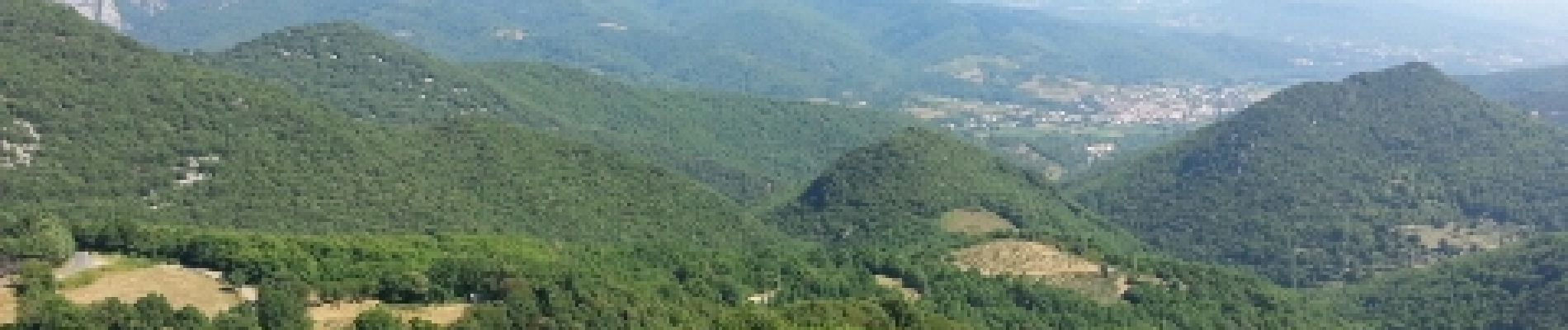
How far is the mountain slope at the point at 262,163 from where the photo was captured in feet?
330

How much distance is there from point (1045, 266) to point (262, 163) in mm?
81079

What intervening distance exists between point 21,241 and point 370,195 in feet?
205

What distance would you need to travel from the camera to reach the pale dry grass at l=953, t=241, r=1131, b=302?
11775cm

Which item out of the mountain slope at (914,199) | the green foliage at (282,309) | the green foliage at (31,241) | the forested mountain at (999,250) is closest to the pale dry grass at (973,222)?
the forested mountain at (999,250)

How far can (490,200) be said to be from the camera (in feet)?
414

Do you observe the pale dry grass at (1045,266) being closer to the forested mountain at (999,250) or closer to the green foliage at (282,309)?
the forested mountain at (999,250)

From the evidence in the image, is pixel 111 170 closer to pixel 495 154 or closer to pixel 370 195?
pixel 370 195

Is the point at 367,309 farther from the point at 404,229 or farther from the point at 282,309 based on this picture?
the point at 404,229

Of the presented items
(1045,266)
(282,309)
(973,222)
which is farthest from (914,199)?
(282,309)

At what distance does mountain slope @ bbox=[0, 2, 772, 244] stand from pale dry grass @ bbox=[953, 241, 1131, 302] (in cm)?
3060

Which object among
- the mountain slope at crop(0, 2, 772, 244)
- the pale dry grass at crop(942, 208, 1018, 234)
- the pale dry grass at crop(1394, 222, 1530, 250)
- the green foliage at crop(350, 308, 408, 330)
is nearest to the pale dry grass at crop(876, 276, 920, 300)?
the mountain slope at crop(0, 2, 772, 244)

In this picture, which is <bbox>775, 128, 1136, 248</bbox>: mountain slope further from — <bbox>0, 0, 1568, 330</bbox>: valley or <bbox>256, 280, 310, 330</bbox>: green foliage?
<bbox>256, 280, 310, 330</bbox>: green foliage

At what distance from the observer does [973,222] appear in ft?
523

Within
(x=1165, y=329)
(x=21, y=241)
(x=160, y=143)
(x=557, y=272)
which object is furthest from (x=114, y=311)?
(x=1165, y=329)
